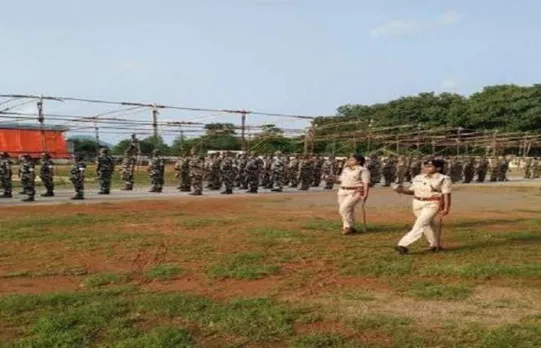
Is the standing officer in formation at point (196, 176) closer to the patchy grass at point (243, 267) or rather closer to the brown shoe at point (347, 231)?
the brown shoe at point (347, 231)

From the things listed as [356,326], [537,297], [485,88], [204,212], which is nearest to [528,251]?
[537,297]

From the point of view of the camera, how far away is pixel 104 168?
854 inches

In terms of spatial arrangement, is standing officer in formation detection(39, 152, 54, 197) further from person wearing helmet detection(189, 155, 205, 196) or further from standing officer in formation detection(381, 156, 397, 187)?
standing officer in formation detection(381, 156, 397, 187)

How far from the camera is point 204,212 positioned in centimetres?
1598

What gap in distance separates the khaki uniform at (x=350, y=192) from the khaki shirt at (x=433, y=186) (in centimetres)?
166

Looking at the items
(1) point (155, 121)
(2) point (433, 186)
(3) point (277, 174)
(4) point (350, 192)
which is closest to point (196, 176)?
(1) point (155, 121)

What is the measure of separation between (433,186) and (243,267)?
333 centimetres

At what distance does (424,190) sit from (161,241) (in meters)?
4.06

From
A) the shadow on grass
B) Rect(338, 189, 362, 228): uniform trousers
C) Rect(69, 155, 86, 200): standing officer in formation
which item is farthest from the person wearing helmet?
Rect(338, 189, 362, 228): uniform trousers

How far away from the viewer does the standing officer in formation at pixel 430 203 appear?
10.0 metres

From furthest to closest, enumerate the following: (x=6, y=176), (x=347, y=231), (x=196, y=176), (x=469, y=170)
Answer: (x=469, y=170) < (x=196, y=176) < (x=6, y=176) < (x=347, y=231)

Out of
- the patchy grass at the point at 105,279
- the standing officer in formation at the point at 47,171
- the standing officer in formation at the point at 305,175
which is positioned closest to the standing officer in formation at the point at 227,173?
the standing officer in formation at the point at 305,175

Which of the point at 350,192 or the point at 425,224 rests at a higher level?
the point at 350,192

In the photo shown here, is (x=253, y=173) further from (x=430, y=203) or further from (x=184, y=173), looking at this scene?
(x=430, y=203)
